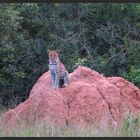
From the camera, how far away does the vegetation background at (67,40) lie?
19844mm

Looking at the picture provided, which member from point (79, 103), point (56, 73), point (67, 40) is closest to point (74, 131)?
point (79, 103)

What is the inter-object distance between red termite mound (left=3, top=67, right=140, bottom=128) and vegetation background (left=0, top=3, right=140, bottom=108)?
15.9 feet

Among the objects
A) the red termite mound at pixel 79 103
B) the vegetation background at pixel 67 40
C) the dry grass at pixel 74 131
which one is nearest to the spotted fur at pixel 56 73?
the red termite mound at pixel 79 103

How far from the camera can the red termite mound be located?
13344 millimetres

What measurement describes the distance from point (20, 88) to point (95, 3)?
165 inches

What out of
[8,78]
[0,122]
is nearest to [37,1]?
[8,78]

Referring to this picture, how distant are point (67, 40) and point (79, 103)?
7.34m

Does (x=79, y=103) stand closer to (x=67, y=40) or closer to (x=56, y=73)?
(x=56, y=73)

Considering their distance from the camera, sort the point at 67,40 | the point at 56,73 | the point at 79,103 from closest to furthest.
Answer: the point at 79,103
the point at 56,73
the point at 67,40

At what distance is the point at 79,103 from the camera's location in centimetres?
1383

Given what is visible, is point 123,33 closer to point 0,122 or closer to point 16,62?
point 16,62

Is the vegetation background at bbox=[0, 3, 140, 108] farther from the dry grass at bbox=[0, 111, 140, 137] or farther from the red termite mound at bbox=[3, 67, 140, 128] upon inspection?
the dry grass at bbox=[0, 111, 140, 137]

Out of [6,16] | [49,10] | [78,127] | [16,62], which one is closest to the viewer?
[78,127]

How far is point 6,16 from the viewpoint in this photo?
61.9 feet
